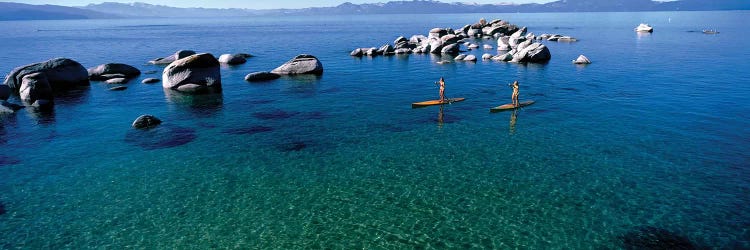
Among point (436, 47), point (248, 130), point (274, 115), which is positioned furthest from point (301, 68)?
point (436, 47)

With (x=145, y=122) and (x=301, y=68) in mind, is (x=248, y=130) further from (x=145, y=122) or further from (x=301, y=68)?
(x=301, y=68)

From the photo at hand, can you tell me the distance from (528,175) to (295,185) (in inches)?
446

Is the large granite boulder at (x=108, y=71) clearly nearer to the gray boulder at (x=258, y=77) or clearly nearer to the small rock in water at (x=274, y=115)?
the gray boulder at (x=258, y=77)

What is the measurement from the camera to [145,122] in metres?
31.0

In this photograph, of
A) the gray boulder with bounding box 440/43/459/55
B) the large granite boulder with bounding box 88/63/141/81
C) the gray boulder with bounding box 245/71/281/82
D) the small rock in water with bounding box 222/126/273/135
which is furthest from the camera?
the gray boulder with bounding box 440/43/459/55

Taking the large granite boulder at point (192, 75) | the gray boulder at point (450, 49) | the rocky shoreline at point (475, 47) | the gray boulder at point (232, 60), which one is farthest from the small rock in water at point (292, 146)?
the gray boulder at point (450, 49)

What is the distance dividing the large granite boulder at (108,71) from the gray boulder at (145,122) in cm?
2632

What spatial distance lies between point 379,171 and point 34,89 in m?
36.7

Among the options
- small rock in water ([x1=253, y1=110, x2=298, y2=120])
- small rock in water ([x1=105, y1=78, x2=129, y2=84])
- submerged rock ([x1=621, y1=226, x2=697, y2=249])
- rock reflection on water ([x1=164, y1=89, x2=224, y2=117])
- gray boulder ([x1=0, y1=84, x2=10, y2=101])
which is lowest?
submerged rock ([x1=621, y1=226, x2=697, y2=249])

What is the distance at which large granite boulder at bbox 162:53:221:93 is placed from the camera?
146 ft

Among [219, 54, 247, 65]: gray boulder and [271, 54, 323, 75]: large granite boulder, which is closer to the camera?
[271, 54, 323, 75]: large granite boulder

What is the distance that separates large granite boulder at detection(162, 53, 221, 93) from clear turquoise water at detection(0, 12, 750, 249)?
98.9 inches

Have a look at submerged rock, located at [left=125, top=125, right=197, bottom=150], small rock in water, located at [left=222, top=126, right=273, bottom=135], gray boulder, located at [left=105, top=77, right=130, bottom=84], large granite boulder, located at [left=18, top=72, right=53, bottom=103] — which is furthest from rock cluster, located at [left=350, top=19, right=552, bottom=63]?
submerged rock, located at [left=125, top=125, right=197, bottom=150]

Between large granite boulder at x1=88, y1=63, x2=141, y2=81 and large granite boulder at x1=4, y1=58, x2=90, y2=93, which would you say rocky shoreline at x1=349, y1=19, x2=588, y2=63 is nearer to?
large granite boulder at x1=88, y1=63, x2=141, y2=81
